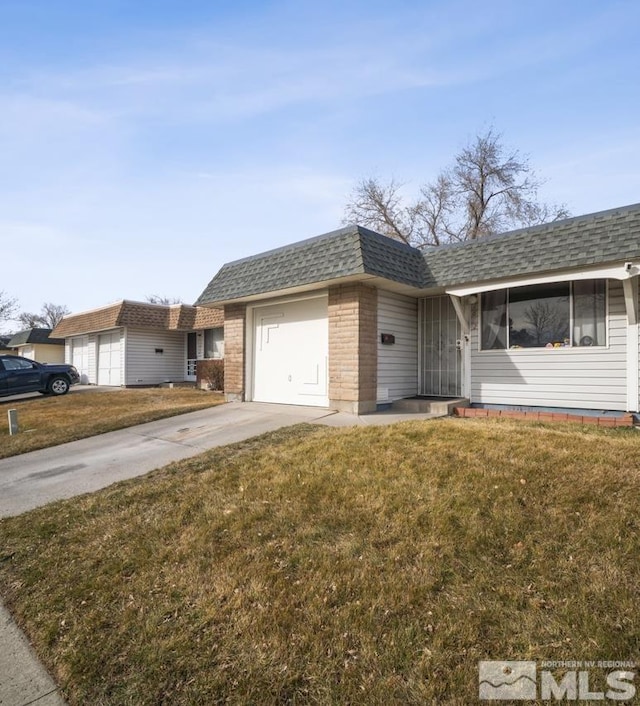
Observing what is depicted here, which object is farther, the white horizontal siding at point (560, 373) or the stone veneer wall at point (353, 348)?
the stone veneer wall at point (353, 348)

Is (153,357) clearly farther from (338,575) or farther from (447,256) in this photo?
(338,575)

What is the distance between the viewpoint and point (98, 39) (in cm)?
659

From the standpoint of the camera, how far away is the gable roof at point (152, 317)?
59.1 feet

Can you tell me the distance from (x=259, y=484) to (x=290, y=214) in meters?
8.96

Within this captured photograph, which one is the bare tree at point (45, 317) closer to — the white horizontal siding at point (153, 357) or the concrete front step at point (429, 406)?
the white horizontal siding at point (153, 357)

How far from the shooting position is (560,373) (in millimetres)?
7543

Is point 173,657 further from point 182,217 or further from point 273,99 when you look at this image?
point 182,217

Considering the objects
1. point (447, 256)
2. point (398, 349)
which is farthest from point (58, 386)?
point (447, 256)

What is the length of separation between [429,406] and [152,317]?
15.2m

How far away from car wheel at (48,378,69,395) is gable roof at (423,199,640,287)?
14489 mm

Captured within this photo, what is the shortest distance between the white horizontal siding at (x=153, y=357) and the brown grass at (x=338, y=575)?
15.5 m

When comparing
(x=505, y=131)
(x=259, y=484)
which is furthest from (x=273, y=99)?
(x=505, y=131)

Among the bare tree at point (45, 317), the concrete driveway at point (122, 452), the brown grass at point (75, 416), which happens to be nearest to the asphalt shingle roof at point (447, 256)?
the concrete driveway at point (122, 452)

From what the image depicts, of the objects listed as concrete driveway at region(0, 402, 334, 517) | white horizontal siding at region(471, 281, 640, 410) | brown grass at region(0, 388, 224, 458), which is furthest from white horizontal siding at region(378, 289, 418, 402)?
brown grass at region(0, 388, 224, 458)
